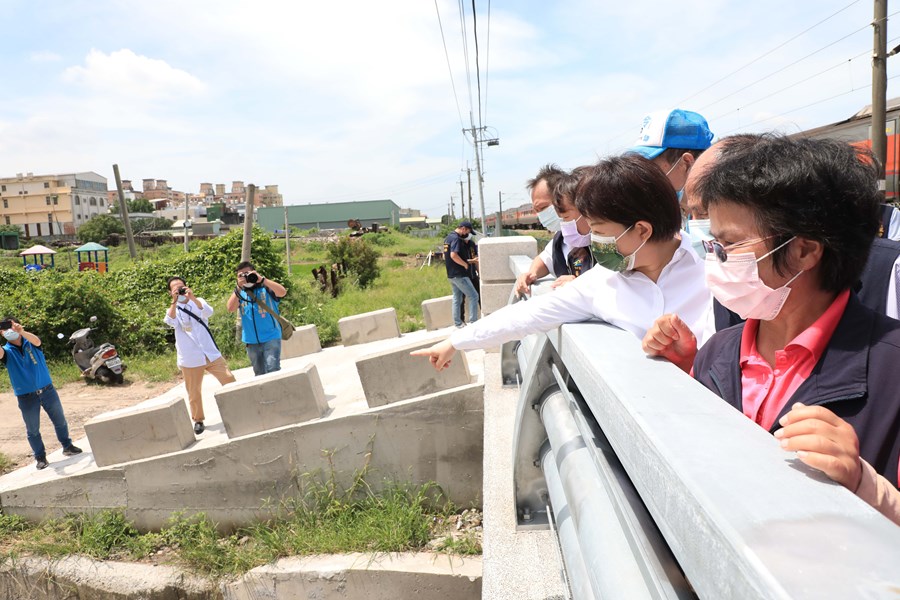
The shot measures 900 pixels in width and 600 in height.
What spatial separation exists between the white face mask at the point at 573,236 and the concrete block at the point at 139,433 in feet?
14.4

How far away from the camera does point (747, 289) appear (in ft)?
4.28

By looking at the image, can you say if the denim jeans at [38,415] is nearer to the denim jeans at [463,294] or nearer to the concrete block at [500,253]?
the concrete block at [500,253]

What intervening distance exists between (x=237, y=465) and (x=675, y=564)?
5413 millimetres

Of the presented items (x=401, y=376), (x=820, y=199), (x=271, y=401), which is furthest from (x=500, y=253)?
(x=820, y=199)

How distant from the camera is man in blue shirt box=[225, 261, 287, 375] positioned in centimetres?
702

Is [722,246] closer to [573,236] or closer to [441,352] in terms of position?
[441,352]

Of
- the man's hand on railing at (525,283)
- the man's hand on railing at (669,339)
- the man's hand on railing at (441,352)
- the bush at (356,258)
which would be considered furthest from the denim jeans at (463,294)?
the bush at (356,258)

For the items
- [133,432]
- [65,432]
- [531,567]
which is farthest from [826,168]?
[65,432]

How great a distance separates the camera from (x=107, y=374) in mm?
11078

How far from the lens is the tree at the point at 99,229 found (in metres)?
58.3

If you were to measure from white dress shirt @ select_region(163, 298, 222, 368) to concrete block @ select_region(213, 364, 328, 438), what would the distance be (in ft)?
4.63

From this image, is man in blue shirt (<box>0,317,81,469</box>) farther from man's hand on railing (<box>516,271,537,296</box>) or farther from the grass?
man's hand on railing (<box>516,271,537,296</box>)

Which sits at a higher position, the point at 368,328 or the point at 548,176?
the point at 548,176

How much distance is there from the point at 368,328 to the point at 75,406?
4.78 metres
